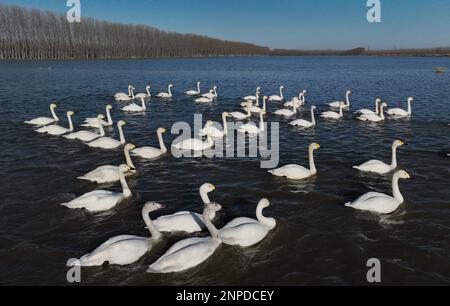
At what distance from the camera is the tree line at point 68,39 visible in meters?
108

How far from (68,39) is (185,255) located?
5258 inches

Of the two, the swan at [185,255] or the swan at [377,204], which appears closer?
the swan at [185,255]

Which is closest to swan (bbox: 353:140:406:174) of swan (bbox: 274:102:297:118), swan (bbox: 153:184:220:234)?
swan (bbox: 153:184:220:234)

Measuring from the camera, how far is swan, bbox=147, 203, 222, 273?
7.83 metres

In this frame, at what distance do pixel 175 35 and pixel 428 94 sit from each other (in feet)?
579

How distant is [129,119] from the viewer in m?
24.5

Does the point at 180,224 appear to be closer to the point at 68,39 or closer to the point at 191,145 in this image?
the point at 191,145

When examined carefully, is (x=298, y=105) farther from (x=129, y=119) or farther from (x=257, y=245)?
(x=257, y=245)

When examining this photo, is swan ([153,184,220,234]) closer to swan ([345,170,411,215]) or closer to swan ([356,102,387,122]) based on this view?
swan ([345,170,411,215])

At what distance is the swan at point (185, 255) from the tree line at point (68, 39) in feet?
357

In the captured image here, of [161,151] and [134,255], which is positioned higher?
[161,151]

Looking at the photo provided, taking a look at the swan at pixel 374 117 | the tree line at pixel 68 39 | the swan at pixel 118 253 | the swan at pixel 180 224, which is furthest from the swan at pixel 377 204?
the tree line at pixel 68 39

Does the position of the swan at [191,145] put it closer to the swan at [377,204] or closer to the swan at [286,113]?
the swan at [377,204]
